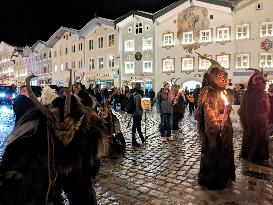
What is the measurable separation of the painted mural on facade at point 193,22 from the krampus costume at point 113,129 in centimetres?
2784

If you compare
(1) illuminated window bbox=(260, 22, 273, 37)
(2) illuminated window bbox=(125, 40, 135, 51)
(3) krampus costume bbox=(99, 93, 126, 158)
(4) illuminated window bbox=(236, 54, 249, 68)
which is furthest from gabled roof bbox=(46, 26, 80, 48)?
(3) krampus costume bbox=(99, 93, 126, 158)

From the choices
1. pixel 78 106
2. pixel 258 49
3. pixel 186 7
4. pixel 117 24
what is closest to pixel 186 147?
pixel 78 106

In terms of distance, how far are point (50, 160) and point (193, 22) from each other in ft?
115

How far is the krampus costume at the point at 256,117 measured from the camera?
7754 mm

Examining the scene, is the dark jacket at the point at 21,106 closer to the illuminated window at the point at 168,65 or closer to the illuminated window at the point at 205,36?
the illuminated window at the point at 205,36

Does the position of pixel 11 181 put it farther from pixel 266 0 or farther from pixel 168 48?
pixel 168 48

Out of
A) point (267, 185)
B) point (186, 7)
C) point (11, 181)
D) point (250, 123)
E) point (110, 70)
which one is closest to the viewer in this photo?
point (11, 181)

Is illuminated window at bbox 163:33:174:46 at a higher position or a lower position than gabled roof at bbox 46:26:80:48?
lower

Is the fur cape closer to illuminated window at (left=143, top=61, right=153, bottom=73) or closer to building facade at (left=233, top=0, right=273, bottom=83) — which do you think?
building facade at (left=233, top=0, right=273, bottom=83)

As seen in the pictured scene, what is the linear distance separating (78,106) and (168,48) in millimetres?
35641

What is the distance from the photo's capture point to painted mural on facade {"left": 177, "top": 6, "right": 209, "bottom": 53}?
3453 centimetres

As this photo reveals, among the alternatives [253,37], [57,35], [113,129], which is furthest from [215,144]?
[57,35]

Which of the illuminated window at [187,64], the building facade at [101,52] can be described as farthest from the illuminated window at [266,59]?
the building facade at [101,52]

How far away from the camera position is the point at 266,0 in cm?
3095
